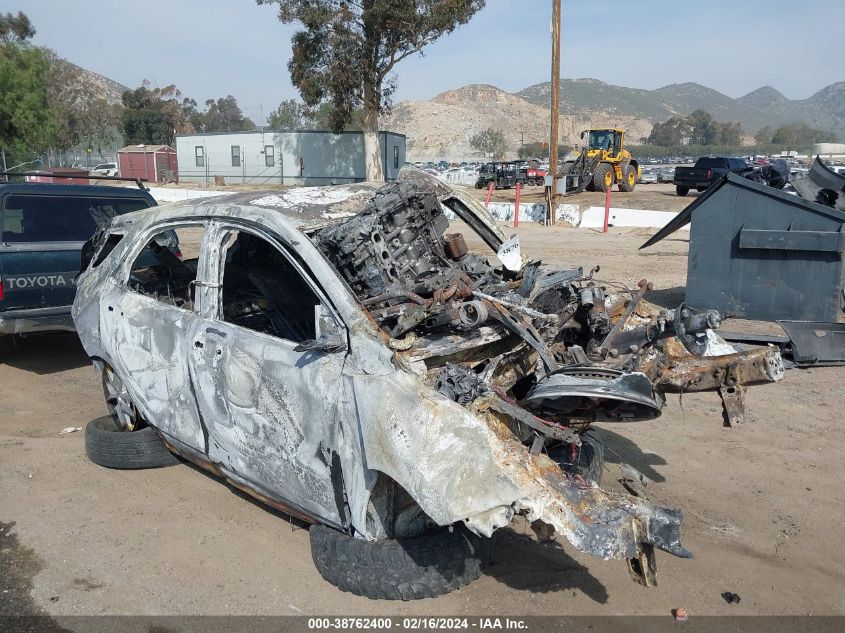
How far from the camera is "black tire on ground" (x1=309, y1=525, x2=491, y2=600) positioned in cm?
310

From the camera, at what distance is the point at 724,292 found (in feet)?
28.5

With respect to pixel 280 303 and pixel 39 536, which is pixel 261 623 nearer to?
pixel 39 536

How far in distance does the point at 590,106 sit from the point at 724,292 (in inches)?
7386

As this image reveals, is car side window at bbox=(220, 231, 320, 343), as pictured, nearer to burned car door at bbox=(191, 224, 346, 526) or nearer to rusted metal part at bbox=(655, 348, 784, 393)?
burned car door at bbox=(191, 224, 346, 526)

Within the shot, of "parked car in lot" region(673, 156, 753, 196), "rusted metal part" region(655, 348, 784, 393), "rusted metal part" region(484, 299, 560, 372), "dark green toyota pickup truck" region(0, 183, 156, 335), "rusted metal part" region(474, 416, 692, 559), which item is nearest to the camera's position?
"rusted metal part" region(474, 416, 692, 559)

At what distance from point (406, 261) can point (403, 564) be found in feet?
5.39

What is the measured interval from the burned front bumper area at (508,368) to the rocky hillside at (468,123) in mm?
85191

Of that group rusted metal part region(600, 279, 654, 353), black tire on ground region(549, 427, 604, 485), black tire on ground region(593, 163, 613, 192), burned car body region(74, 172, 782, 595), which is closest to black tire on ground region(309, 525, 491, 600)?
burned car body region(74, 172, 782, 595)

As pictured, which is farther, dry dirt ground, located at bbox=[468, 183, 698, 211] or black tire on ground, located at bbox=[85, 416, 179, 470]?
dry dirt ground, located at bbox=[468, 183, 698, 211]

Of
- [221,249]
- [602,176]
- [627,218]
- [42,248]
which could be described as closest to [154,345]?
[221,249]

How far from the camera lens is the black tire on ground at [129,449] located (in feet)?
15.0

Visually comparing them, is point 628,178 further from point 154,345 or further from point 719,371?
point 154,345

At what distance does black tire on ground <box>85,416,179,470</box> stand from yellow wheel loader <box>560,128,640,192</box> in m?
24.5

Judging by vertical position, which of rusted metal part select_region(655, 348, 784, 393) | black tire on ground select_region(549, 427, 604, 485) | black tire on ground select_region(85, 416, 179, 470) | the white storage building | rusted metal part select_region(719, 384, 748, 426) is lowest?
black tire on ground select_region(85, 416, 179, 470)
